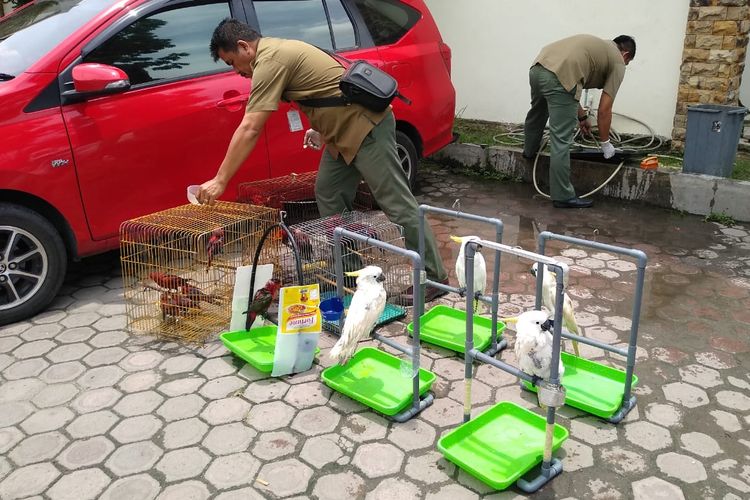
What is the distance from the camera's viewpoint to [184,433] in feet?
9.40

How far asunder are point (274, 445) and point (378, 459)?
1.51 feet

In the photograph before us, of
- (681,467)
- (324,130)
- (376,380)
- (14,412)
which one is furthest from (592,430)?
(14,412)

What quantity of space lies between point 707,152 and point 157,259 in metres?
4.53

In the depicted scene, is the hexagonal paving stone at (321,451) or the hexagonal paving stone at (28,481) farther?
the hexagonal paving stone at (321,451)

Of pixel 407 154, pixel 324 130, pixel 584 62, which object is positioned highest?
pixel 584 62

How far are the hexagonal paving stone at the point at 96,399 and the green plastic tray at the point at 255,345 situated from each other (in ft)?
2.01

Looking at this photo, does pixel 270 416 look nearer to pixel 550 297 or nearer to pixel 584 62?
pixel 550 297

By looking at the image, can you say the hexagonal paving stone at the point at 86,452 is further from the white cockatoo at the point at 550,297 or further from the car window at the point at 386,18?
the car window at the point at 386,18

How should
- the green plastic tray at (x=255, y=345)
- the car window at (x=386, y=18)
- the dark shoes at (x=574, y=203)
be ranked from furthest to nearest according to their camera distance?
the dark shoes at (x=574, y=203)
the car window at (x=386, y=18)
the green plastic tray at (x=255, y=345)

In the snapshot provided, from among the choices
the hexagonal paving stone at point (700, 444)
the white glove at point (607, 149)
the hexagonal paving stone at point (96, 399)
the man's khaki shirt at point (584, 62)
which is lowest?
the hexagonal paving stone at point (700, 444)

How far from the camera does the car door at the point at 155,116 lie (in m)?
3.90

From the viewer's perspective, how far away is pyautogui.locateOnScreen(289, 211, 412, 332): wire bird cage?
372 cm

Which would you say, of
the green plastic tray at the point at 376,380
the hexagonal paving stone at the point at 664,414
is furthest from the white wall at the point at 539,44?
the green plastic tray at the point at 376,380

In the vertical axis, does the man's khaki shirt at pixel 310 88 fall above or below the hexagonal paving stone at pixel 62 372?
above
